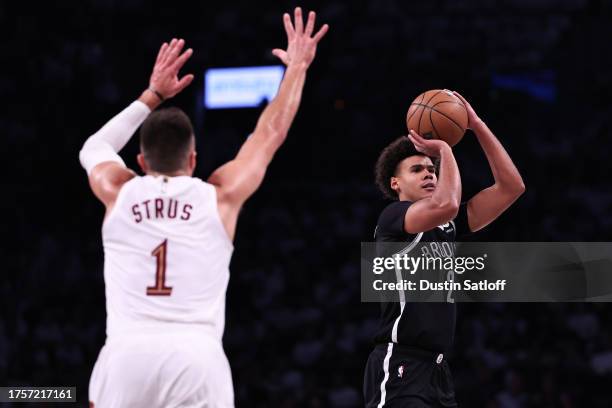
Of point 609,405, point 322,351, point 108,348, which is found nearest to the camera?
point 108,348

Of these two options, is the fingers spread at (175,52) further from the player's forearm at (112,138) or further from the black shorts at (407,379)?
the black shorts at (407,379)

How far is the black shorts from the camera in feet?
15.0

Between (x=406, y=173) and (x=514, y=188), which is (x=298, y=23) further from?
(x=514, y=188)

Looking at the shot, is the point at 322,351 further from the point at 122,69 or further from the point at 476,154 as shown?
the point at 122,69

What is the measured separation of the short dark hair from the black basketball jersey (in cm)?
146

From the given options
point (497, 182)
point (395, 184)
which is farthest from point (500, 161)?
point (395, 184)

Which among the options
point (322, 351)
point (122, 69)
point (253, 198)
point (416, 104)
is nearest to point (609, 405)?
point (322, 351)

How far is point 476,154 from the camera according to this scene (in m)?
14.2

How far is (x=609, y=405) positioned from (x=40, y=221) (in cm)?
888

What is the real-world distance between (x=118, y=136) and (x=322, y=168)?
35.3 feet

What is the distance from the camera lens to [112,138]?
4.02 m

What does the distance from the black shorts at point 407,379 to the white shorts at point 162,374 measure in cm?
132

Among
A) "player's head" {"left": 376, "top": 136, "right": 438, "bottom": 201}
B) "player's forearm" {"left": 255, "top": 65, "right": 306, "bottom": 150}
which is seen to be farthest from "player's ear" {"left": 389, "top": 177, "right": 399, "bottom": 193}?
"player's forearm" {"left": 255, "top": 65, "right": 306, "bottom": 150}

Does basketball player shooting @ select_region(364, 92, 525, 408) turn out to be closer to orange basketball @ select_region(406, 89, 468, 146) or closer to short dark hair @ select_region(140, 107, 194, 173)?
orange basketball @ select_region(406, 89, 468, 146)
